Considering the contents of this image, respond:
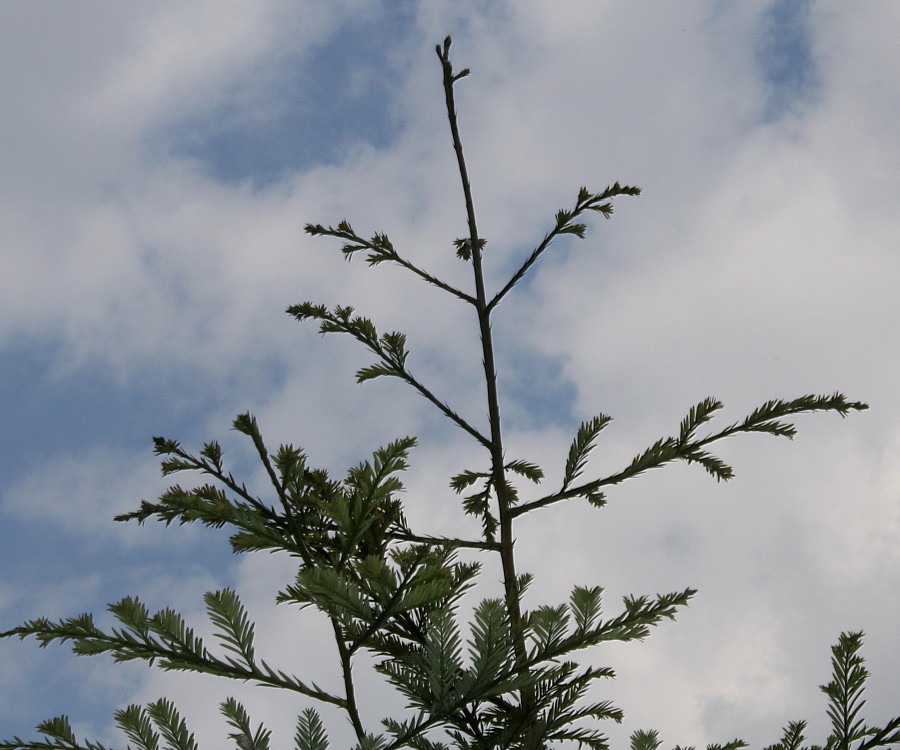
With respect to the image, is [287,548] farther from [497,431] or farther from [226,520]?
[497,431]

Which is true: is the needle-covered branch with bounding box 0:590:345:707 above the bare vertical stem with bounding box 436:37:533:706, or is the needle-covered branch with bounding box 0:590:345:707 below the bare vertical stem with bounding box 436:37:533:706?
below

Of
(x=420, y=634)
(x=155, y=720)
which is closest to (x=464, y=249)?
(x=420, y=634)

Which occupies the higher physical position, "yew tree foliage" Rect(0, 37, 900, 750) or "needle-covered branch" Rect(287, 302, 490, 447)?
"needle-covered branch" Rect(287, 302, 490, 447)

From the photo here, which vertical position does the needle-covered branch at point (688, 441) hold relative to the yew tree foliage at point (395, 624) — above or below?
above

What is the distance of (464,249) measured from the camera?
5.00 m

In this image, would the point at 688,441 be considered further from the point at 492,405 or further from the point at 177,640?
the point at 177,640

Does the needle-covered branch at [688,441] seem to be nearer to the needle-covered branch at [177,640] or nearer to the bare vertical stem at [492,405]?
the bare vertical stem at [492,405]

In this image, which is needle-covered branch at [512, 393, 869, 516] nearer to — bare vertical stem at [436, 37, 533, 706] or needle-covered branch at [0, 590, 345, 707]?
bare vertical stem at [436, 37, 533, 706]

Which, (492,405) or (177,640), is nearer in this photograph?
(177,640)

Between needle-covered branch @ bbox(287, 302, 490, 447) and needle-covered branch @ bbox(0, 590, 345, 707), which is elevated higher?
needle-covered branch @ bbox(287, 302, 490, 447)

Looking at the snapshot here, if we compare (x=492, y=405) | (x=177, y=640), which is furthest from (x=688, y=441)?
(x=177, y=640)

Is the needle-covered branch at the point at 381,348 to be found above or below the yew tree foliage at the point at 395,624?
above

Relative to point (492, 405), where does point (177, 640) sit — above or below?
below

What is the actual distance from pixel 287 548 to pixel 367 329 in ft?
5.42
